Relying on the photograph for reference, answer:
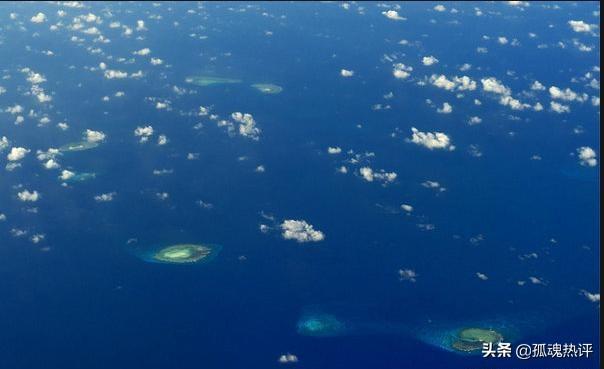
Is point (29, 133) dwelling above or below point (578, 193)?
above

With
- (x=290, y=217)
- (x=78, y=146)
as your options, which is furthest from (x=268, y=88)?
(x=290, y=217)

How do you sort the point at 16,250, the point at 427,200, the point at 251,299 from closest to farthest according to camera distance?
the point at 251,299 < the point at 16,250 < the point at 427,200

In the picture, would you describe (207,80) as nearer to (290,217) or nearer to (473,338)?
(290,217)

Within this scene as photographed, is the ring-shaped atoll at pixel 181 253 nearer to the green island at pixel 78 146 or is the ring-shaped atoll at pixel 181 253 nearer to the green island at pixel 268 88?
the green island at pixel 78 146

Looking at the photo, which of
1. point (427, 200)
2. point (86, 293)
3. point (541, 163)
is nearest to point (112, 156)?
point (86, 293)

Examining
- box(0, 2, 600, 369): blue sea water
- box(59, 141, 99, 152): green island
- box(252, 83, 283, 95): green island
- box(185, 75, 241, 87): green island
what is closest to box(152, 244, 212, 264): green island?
box(0, 2, 600, 369): blue sea water

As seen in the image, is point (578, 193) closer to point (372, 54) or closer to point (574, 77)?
point (574, 77)

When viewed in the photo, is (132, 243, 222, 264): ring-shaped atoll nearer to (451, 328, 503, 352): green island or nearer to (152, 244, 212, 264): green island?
(152, 244, 212, 264): green island
